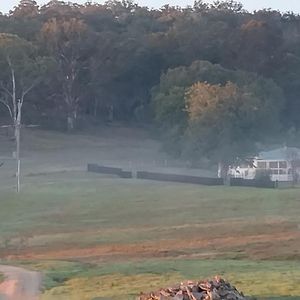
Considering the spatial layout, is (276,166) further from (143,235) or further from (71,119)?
(143,235)

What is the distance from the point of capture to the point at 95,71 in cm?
10612

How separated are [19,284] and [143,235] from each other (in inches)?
747

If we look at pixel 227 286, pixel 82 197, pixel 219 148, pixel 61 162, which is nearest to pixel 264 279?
pixel 227 286

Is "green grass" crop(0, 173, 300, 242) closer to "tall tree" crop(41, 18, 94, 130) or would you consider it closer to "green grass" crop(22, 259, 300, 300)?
"green grass" crop(22, 259, 300, 300)

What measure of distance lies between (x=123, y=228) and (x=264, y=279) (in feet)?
77.4

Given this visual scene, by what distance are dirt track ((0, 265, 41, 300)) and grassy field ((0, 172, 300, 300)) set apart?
1.33 ft

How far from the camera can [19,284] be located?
98.6 feet

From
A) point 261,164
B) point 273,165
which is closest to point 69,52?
point 261,164

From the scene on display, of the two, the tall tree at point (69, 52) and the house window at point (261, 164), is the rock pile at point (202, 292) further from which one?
the tall tree at point (69, 52)

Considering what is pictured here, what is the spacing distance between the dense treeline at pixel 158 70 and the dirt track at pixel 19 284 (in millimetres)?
49487

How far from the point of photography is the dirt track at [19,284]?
89.3ft

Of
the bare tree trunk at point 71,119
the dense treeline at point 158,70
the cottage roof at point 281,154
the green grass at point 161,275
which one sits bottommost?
the green grass at point 161,275

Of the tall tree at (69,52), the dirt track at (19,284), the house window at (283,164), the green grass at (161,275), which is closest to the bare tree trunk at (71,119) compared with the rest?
the tall tree at (69,52)

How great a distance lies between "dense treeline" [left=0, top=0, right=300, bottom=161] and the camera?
3391 inches
